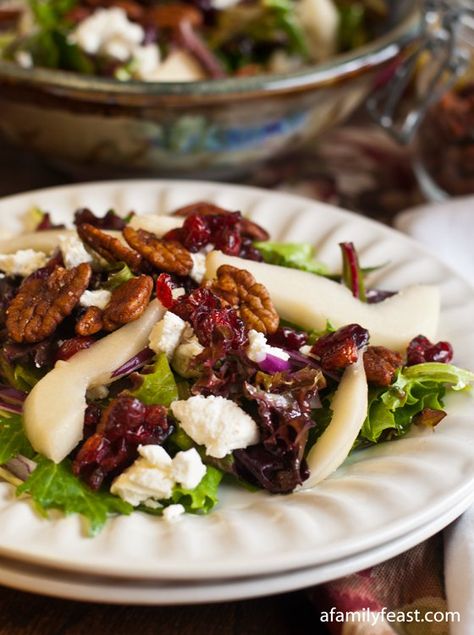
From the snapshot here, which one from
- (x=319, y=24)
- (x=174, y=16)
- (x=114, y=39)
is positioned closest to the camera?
(x=114, y=39)

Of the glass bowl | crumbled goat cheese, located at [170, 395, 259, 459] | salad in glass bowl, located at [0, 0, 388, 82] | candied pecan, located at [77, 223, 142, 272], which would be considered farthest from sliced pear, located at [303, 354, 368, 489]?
salad in glass bowl, located at [0, 0, 388, 82]

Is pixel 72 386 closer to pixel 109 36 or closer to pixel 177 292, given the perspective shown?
pixel 177 292

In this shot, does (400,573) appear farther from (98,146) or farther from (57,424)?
(98,146)

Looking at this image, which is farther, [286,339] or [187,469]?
[286,339]

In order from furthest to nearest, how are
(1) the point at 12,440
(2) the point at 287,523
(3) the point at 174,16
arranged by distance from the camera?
(3) the point at 174,16
(1) the point at 12,440
(2) the point at 287,523

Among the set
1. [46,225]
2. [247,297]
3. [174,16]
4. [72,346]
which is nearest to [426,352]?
[247,297]

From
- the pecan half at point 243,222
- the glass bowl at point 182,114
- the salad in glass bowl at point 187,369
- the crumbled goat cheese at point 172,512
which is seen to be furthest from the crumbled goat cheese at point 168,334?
the glass bowl at point 182,114
